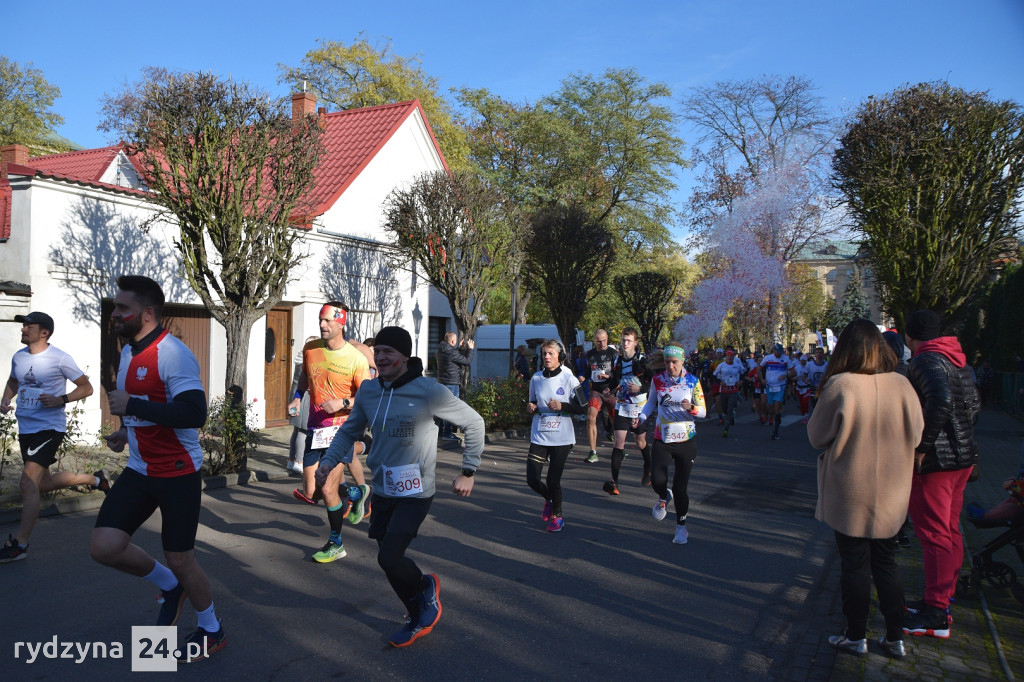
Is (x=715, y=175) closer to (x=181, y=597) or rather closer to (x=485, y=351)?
(x=485, y=351)

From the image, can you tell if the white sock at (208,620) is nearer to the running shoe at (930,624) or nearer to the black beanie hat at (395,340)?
the black beanie hat at (395,340)

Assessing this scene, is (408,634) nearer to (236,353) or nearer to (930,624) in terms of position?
(930,624)

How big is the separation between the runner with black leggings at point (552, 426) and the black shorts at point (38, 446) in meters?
4.12

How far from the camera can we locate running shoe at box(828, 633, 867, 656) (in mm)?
4156

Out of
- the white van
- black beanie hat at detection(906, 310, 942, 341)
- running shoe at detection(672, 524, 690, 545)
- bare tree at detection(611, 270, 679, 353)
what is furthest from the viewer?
bare tree at detection(611, 270, 679, 353)

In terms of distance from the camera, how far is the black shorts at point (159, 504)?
150 inches

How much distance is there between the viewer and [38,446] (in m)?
5.89

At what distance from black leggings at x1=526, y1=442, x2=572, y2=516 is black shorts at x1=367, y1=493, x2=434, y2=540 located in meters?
2.95

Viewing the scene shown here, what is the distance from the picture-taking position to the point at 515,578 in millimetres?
5582

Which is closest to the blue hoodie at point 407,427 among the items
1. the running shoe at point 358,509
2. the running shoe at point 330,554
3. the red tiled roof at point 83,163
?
the running shoe at point 330,554

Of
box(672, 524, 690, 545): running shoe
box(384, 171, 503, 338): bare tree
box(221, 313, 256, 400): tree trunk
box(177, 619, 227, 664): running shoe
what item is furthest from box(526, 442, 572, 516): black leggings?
box(384, 171, 503, 338): bare tree

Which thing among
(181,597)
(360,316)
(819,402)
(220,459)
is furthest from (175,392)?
(360,316)

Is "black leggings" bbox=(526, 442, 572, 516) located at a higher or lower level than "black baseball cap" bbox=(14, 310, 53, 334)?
lower

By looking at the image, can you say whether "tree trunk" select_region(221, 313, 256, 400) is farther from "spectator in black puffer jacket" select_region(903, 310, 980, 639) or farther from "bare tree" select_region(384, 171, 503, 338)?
"spectator in black puffer jacket" select_region(903, 310, 980, 639)
